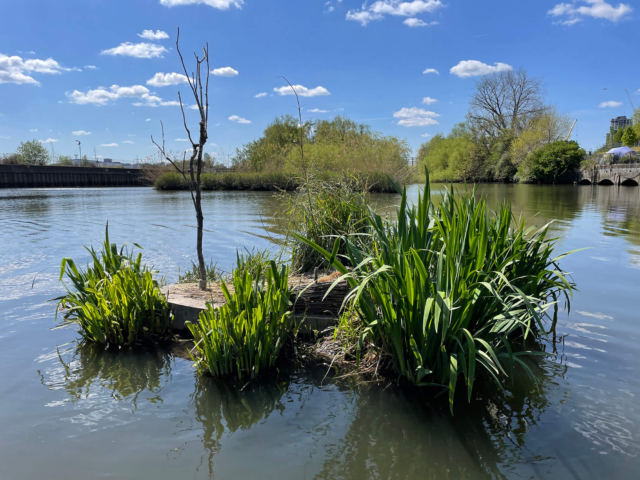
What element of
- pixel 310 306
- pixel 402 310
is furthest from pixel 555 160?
pixel 402 310

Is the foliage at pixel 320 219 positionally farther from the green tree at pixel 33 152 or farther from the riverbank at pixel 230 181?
the green tree at pixel 33 152

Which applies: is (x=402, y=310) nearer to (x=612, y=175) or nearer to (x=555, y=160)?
(x=612, y=175)

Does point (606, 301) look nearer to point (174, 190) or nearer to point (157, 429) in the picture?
point (157, 429)

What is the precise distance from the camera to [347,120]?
5319 cm

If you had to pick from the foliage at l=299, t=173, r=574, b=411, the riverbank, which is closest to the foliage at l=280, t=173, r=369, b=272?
the foliage at l=299, t=173, r=574, b=411

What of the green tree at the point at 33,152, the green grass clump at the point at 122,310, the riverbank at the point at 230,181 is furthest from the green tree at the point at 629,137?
the green tree at the point at 33,152

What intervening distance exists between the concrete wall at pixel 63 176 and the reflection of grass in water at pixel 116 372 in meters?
52.1

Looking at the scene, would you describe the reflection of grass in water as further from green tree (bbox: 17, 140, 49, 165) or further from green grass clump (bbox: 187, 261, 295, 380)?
green tree (bbox: 17, 140, 49, 165)

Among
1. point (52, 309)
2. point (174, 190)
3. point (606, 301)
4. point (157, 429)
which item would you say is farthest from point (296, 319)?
point (174, 190)

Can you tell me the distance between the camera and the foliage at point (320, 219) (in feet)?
15.6

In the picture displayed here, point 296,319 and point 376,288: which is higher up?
point 376,288

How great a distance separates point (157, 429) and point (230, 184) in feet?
121

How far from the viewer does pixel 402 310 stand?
2.66 meters

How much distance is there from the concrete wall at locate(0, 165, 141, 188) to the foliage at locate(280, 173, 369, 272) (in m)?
51.7
